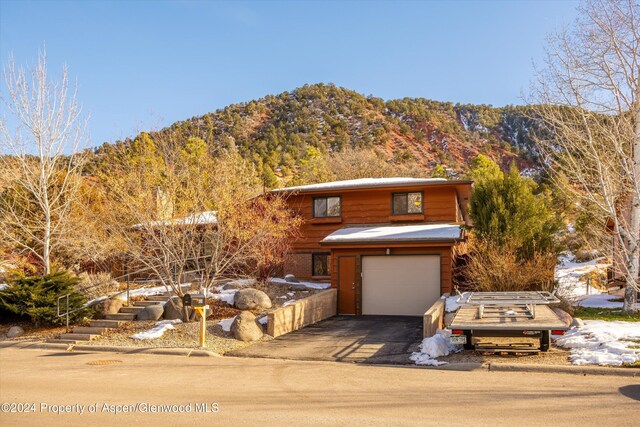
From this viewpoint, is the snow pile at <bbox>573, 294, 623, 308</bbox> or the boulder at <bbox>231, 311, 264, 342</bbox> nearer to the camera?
the boulder at <bbox>231, 311, 264, 342</bbox>

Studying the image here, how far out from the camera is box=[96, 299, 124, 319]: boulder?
18484 millimetres

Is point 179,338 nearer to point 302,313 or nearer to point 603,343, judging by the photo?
point 302,313

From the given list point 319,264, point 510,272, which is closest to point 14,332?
point 319,264

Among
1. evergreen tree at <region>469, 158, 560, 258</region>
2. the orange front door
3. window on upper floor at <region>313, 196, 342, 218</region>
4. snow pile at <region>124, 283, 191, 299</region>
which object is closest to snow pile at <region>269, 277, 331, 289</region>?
A: the orange front door

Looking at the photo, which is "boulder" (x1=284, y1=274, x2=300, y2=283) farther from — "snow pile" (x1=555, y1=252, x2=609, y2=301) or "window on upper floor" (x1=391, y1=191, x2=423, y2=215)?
"snow pile" (x1=555, y1=252, x2=609, y2=301)

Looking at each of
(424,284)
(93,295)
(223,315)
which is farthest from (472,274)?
(93,295)

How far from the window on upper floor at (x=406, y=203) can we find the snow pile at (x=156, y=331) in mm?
11144

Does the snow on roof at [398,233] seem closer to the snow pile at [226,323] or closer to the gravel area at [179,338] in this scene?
the snow pile at [226,323]

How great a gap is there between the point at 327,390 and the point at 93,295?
1482 centimetres

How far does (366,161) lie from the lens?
50500 mm

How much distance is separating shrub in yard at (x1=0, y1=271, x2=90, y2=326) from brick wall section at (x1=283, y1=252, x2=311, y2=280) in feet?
31.0

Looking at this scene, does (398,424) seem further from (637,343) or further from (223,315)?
(223,315)

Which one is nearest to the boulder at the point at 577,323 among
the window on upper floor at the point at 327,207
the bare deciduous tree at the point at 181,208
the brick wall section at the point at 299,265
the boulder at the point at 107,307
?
the bare deciduous tree at the point at 181,208

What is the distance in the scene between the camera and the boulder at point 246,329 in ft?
49.1
